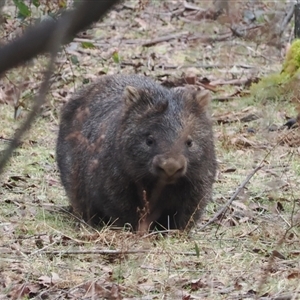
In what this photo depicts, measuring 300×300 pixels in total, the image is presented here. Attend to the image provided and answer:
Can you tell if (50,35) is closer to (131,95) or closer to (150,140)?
(150,140)

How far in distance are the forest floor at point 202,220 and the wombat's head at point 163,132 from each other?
0.48 m

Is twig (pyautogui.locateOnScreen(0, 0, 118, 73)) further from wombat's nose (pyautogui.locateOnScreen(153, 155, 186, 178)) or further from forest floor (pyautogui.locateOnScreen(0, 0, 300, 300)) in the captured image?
wombat's nose (pyautogui.locateOnScreen(153, 155, 186, 178))

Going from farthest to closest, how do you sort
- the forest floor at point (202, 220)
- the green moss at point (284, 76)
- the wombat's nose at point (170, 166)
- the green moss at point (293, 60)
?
the green moss at point (293, 60)
the green moss at point (284, 76)
the wombat's nose at point (170, 166)
the forest floor at point (202, 220)

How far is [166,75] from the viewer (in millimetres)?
11969

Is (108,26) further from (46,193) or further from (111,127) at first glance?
(111,127)

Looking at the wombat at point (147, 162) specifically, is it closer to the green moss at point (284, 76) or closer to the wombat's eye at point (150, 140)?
the wombat's eye at point (150, 140)

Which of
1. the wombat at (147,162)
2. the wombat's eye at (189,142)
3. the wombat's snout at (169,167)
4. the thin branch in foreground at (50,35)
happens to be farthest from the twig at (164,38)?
the thin branch in foreground at (50,35)

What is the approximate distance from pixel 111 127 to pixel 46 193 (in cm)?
144

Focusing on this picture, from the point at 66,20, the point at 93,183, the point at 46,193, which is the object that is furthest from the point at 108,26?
the point at 66,20

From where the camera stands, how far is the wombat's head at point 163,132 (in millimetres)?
6023

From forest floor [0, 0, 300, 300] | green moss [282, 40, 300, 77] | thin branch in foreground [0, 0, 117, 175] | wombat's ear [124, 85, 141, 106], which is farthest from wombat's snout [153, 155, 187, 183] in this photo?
green moss [282, 40, 300, 77]

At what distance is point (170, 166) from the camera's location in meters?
5.76

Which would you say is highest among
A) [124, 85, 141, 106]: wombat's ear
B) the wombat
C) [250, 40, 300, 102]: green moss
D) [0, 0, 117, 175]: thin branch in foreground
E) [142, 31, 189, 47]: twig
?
[0, 0, 117, 175]: thin branch in foreground

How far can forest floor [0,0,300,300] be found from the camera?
488cm
